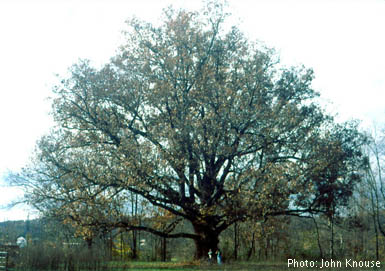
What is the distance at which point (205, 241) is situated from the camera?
77.6ft

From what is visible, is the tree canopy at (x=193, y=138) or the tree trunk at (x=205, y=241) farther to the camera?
the tree trunk at (x=205, y=241)

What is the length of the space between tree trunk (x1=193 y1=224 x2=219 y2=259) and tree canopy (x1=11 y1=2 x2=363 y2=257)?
8 centimetres

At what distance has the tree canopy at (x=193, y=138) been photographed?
20094 mm

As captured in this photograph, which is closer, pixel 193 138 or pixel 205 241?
pixel 193 138

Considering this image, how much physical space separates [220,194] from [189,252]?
43.4 feet

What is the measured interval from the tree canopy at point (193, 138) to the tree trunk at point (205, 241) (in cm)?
8

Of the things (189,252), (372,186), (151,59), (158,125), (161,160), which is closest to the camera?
(161,160)

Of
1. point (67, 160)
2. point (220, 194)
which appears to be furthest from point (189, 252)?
point (67, 160)

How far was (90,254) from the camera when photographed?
15.5 meters

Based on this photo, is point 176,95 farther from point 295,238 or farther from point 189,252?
point 295,238

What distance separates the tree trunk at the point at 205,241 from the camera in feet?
77.2

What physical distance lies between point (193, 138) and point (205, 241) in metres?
6.87

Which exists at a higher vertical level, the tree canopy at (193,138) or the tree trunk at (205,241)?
the tree canopy at (193,138)

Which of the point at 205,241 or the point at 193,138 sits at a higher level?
the point at 193,138
